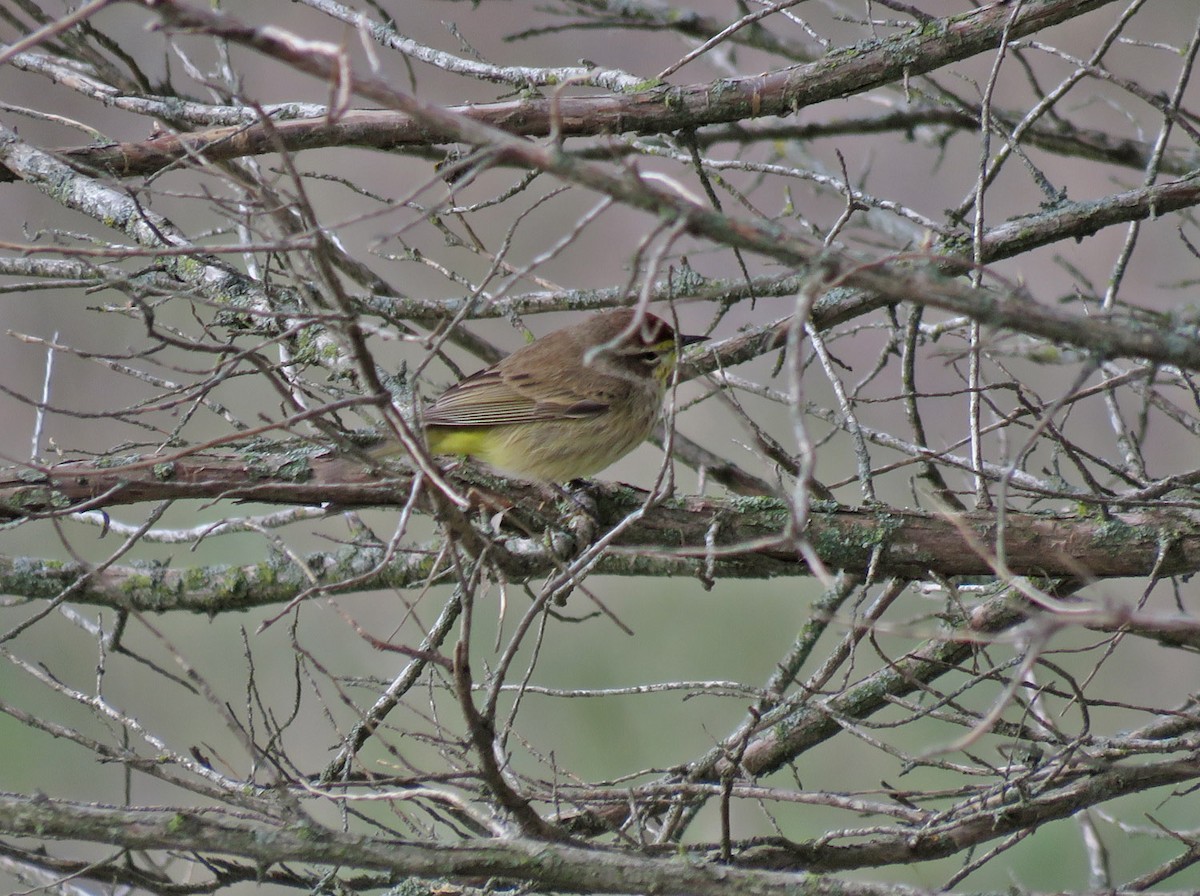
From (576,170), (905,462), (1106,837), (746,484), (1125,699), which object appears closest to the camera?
(576,170)

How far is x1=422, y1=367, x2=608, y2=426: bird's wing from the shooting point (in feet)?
18.9

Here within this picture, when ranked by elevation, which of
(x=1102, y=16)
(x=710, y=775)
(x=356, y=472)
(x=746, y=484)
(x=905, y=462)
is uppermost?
(x=1102, y=16)

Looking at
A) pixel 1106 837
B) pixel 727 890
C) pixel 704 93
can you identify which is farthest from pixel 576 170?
pixel 1106 837

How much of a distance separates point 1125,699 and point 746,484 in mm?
4654

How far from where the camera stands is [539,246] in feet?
34.0

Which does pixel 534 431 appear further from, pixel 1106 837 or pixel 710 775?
pixel 1106 837

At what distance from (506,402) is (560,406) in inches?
10.9

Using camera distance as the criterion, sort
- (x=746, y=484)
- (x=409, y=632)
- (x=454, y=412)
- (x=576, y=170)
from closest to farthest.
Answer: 1. (x=576, y=170)
2. (x=746, y=484)
3. (x=454, y=412)
4. (x=409, y=632)

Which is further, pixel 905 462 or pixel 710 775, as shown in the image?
pixel 710 775

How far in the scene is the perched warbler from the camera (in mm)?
5773

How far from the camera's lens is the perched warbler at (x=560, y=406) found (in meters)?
5.77

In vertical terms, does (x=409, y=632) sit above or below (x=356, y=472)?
above

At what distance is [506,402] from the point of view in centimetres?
593

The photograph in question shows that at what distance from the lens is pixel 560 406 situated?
5.95 meters
